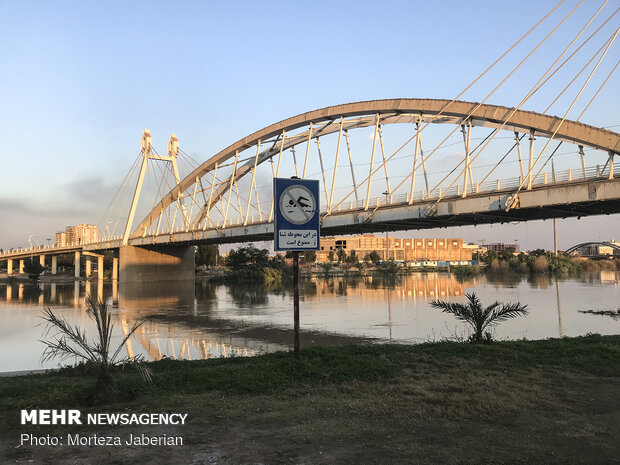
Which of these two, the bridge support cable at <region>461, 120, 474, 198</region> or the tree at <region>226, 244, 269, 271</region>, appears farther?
the tree at <region>226, 244, 269, 271</region>

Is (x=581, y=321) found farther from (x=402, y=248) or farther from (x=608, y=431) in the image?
(x=402, y=248)

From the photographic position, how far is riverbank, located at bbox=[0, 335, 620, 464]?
4496 millimetres

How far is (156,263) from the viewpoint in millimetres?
66125

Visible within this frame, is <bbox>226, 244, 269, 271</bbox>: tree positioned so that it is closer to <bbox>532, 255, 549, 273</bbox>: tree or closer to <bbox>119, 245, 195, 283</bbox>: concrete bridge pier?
<bbox>119, 245, 195, 283</bbox>: concrete bridge pier

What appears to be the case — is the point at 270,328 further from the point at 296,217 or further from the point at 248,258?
the point at 248,258

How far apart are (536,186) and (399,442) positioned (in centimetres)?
2133

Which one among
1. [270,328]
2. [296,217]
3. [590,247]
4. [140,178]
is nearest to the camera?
[296,217]

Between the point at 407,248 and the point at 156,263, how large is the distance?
11980 cm

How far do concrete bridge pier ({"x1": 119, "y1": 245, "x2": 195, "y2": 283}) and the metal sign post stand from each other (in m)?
59.0

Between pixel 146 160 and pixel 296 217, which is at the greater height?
pixel 146 160

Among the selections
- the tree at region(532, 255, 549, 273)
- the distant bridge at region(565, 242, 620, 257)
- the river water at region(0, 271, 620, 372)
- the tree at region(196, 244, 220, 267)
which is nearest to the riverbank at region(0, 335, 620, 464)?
the river water at region(0, 271, 620, 372)

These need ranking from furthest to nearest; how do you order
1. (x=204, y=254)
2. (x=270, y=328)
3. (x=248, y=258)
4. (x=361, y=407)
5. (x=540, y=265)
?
(x=204, y=254), (x=540, y=265), (x=248, y=258), (x=270, y=328), (x=361, y=407)

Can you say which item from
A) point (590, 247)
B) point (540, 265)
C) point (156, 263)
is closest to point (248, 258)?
point (156, 263)

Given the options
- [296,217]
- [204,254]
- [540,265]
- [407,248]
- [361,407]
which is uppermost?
[407,248]
